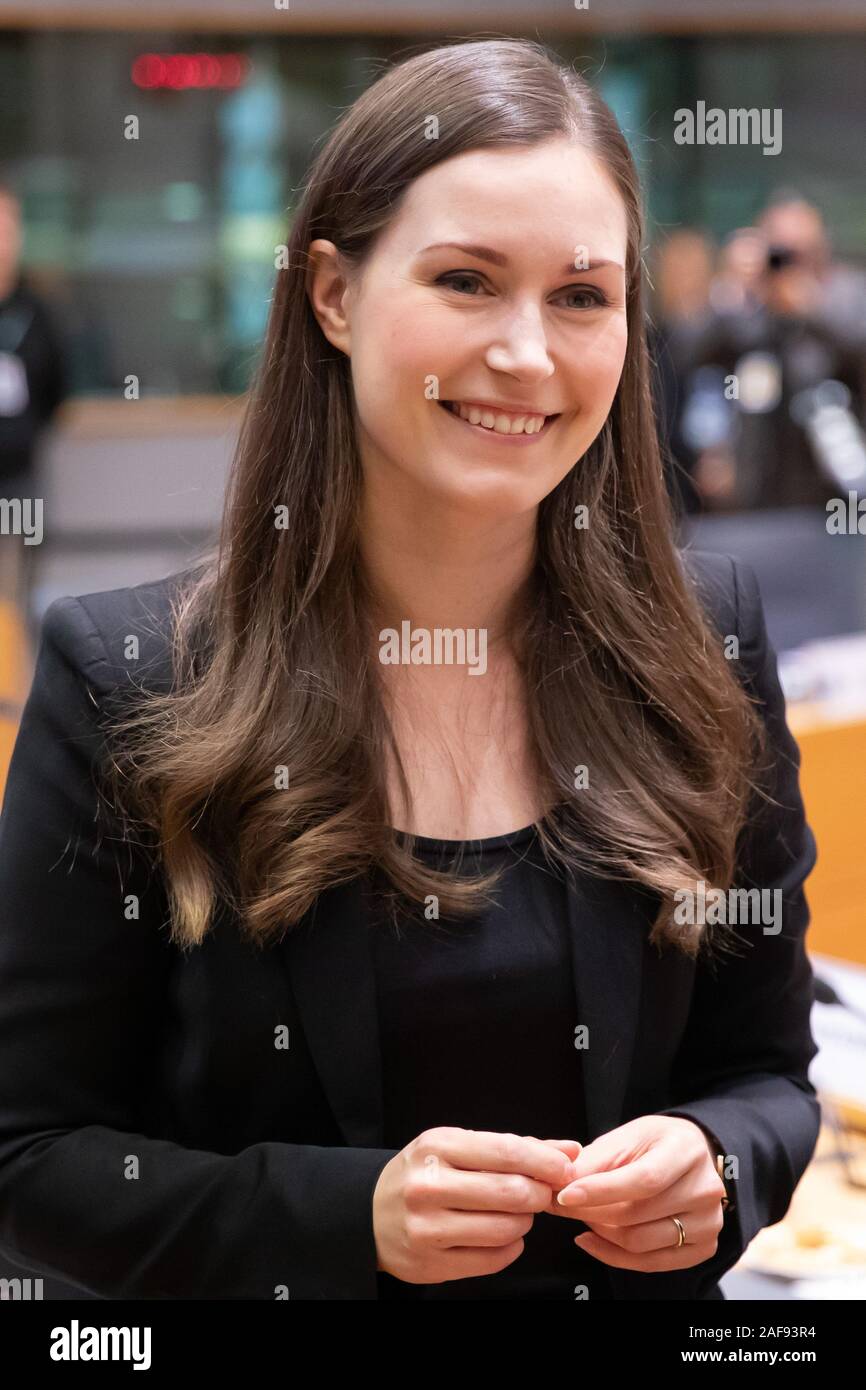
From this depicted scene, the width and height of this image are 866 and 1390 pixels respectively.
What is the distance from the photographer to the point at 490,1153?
111 cm

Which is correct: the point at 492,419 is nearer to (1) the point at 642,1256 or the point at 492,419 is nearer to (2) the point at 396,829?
(2) the point at 396,829

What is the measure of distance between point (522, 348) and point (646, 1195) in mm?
630

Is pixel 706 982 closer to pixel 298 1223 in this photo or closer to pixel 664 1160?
pixel 664 1160

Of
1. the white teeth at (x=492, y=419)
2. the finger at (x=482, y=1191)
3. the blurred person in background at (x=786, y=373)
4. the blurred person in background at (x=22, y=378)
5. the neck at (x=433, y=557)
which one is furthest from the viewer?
the blurred person in background at (x=22, y=378)

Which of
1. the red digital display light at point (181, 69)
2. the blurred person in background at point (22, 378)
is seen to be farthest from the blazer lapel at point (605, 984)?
the red digital display light at point (181, 69)

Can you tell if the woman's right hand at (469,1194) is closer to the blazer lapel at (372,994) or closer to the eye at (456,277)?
the blazer lapel at (372,994)

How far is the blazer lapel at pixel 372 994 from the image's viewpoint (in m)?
1.23

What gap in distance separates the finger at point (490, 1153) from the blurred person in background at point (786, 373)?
4.81 metres

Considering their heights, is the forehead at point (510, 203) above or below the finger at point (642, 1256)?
above

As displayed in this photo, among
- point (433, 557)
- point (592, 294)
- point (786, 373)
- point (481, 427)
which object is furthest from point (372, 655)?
point (786, 373)

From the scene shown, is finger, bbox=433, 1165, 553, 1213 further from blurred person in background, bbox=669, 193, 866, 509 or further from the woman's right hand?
blurred person in background, bbox=669, 193, 866, 509

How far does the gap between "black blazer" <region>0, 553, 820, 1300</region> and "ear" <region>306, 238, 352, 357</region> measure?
0.87 ft

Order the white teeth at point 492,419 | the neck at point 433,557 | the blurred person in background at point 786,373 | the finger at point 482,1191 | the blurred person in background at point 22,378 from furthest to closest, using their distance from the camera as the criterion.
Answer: the blurred person in background at point 22,378 < the blurred person in background at point 786,373 < the neck at point 433,557 < the white teeth at point 492,419 < the finger at point 482,1191
